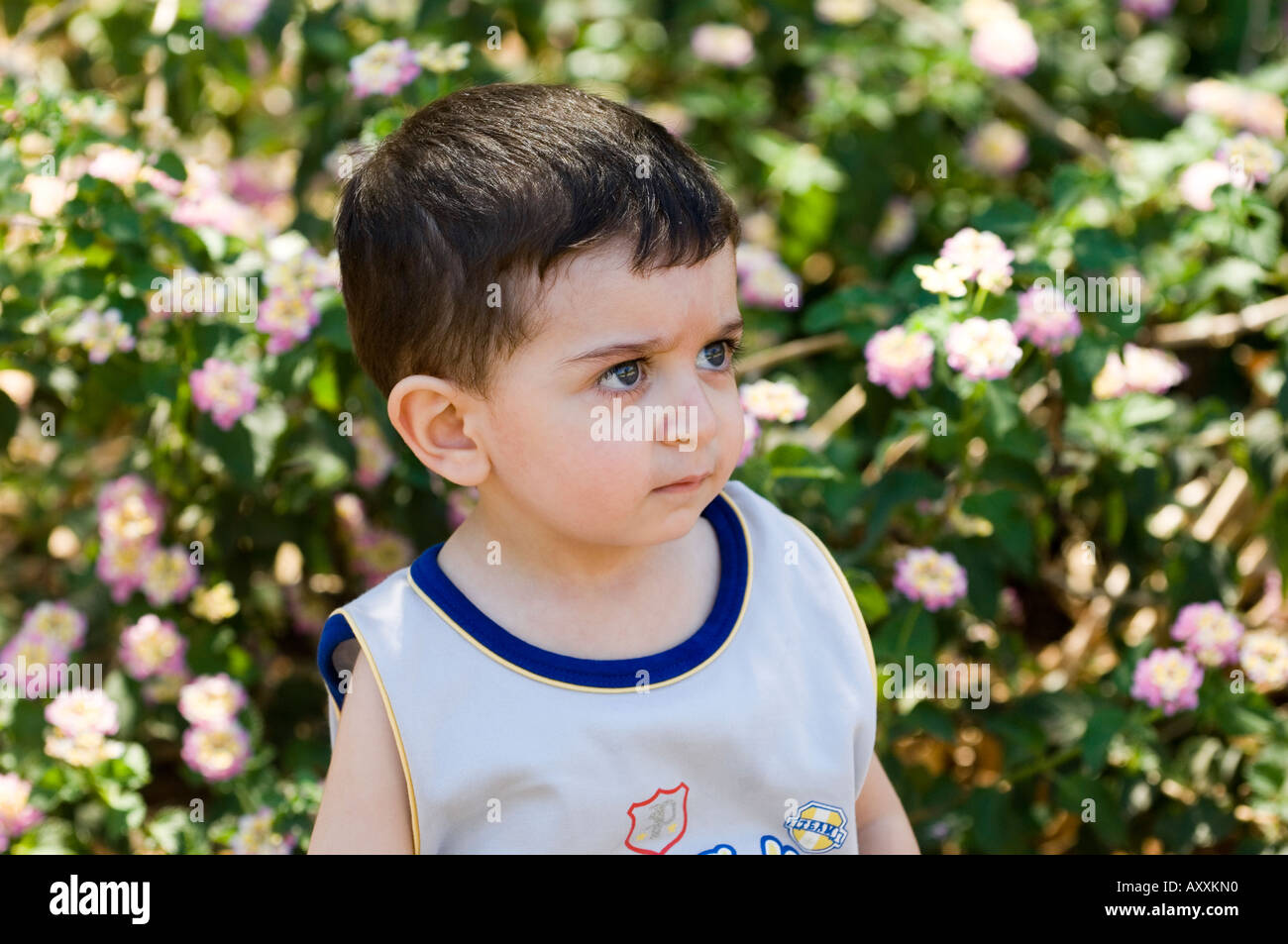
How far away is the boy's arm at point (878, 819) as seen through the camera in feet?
4.51

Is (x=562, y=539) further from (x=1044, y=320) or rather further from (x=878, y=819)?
(x=1044, y=320)

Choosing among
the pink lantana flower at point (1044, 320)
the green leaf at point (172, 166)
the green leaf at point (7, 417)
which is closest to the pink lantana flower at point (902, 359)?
the pink lantana flower at point (1044, 320)

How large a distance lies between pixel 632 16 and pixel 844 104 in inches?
22.5

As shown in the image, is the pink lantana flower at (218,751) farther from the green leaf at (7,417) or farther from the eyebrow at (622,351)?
the eyebrow at (622,351)

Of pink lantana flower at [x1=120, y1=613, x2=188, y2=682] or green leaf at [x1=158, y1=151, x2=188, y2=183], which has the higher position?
green leaf at [x1=158, y1=151, x2=188, y2=183]

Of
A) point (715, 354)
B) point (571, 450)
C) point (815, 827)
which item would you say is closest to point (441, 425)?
point (571, 450)

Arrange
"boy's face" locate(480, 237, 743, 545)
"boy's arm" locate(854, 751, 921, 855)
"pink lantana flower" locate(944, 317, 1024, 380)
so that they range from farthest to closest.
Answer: "pink lantana flower" locate(944, 317, 1024, 380), "boy's arm" locate(854, 751, 921, 855), "boy's face" locate(480, 237, 743, 545)

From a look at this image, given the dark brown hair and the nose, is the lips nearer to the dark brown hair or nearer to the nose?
the nose

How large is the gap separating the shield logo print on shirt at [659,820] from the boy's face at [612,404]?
9.0 inches

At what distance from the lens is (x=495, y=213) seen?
3.60 feet

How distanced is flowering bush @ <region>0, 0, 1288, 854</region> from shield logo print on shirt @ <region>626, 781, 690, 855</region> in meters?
0.54

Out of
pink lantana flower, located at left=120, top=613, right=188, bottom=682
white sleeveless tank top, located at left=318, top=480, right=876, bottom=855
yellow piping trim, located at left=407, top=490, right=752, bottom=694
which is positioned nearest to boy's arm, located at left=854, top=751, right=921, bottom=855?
white sleeveless tank top, located at left=318, top=480, right=876, bottom=855

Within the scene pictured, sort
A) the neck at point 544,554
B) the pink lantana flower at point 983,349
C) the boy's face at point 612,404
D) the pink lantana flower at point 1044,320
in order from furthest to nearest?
the pink lantana flower at point 1044,320 < the pink lantana flower at point 983,349 < the neck at point 544,554 < the boy's face at point 612,404

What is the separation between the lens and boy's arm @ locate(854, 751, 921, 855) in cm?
138
